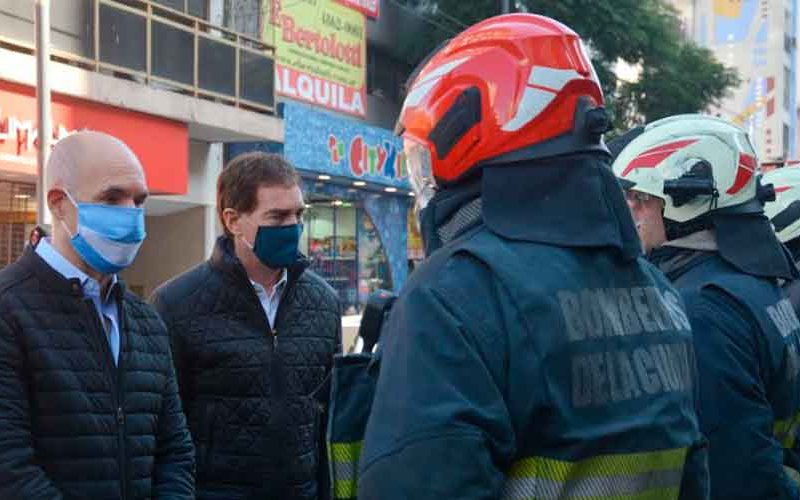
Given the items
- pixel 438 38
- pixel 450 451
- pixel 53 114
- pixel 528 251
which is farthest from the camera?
pixel 438 38

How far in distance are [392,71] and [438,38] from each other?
1.42m

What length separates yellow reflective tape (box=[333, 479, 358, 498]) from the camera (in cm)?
186

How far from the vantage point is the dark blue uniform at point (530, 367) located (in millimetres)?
1651

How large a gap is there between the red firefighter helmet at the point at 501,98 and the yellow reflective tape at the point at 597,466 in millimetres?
515

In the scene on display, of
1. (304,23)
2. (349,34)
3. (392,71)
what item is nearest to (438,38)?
(392,71)

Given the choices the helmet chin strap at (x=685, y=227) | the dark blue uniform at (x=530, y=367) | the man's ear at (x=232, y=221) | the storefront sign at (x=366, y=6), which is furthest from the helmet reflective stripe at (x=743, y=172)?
the storefront sign at (x=366, y=6)

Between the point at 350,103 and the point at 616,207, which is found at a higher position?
the point at 350,103

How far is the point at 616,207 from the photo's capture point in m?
1.94

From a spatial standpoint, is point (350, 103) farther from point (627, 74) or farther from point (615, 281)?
point (615, 281)

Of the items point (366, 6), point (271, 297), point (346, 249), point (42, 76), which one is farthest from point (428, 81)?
point (366, 6)

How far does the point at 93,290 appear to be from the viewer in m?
3.17

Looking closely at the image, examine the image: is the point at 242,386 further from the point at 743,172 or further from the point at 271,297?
the point at 743,172

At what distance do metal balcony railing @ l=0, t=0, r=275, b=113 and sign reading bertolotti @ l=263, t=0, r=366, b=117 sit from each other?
1.37 meters

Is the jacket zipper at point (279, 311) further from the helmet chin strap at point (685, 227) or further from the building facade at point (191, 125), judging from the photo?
the building facade at point (191, 125)
